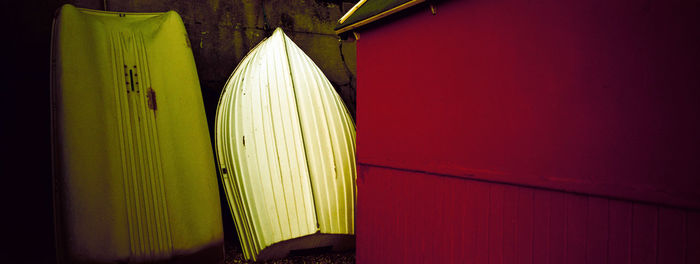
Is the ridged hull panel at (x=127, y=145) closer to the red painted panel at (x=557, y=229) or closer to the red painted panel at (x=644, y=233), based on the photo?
the red painted panel at (x=557, y=229)

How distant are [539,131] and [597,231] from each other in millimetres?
406

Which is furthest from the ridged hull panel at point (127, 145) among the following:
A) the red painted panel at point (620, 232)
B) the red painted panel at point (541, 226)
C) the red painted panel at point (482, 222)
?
the red painted panel at point (620, 232)

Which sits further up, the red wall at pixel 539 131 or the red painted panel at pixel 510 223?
the red wall at pixel 539 131

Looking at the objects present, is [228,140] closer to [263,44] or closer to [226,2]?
[263,44]

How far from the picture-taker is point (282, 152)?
2350mm

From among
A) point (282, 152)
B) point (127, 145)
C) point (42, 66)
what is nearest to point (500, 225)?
point (282, 152)

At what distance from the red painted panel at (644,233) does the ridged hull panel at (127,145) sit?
215 cm

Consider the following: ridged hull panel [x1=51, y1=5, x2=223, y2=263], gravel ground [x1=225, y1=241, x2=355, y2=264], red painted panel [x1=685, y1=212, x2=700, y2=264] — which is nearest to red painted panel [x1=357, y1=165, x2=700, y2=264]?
red painted panel [x1=685, y1=212, x2=700, y2=264]

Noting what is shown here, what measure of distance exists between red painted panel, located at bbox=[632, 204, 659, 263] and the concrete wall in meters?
2.62

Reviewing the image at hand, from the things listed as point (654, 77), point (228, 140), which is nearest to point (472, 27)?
point (654, 77)

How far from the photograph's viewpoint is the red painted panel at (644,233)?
103cm

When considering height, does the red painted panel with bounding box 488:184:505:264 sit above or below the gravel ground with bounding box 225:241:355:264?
above

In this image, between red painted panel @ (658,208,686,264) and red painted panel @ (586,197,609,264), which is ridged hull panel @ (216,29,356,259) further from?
red painted panel @ (658,208,686,264)

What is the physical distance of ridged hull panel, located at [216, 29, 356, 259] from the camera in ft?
7.27
